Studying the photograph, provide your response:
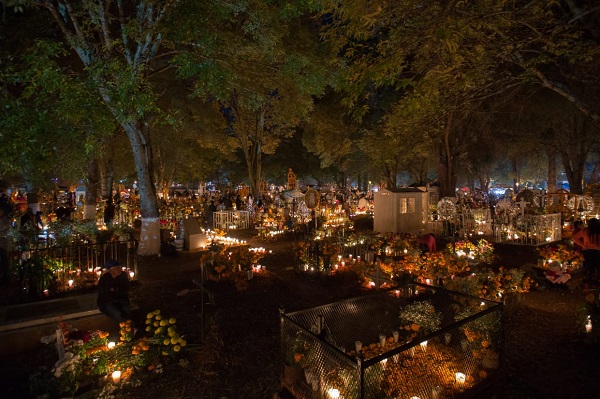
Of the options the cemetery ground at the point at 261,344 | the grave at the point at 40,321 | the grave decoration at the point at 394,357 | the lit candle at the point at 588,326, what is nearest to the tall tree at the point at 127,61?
the cemetery ground at the point at 261,344

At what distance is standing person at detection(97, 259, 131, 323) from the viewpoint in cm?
685

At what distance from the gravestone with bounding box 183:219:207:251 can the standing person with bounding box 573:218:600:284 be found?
12642mm

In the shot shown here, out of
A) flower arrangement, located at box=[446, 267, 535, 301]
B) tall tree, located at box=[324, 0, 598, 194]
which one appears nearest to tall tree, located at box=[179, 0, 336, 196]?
tall tree, located at box=[324, 0, 598, 194]

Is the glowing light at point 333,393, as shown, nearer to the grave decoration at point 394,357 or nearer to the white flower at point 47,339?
the grave decoration at point 394,357

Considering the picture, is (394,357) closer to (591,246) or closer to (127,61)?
(591,246)

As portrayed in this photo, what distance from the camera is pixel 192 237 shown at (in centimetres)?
1528

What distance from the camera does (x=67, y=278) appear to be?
9.36 meters

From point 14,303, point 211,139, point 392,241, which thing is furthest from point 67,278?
point 211,139

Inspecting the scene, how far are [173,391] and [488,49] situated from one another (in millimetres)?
9273

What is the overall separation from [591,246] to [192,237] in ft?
42.7

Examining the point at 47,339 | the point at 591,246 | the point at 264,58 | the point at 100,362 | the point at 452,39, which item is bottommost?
the point at 47,339

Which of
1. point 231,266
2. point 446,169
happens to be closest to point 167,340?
point 231,266

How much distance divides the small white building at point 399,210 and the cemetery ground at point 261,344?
801cm

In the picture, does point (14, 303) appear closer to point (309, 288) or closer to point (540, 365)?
point (309, 288)
